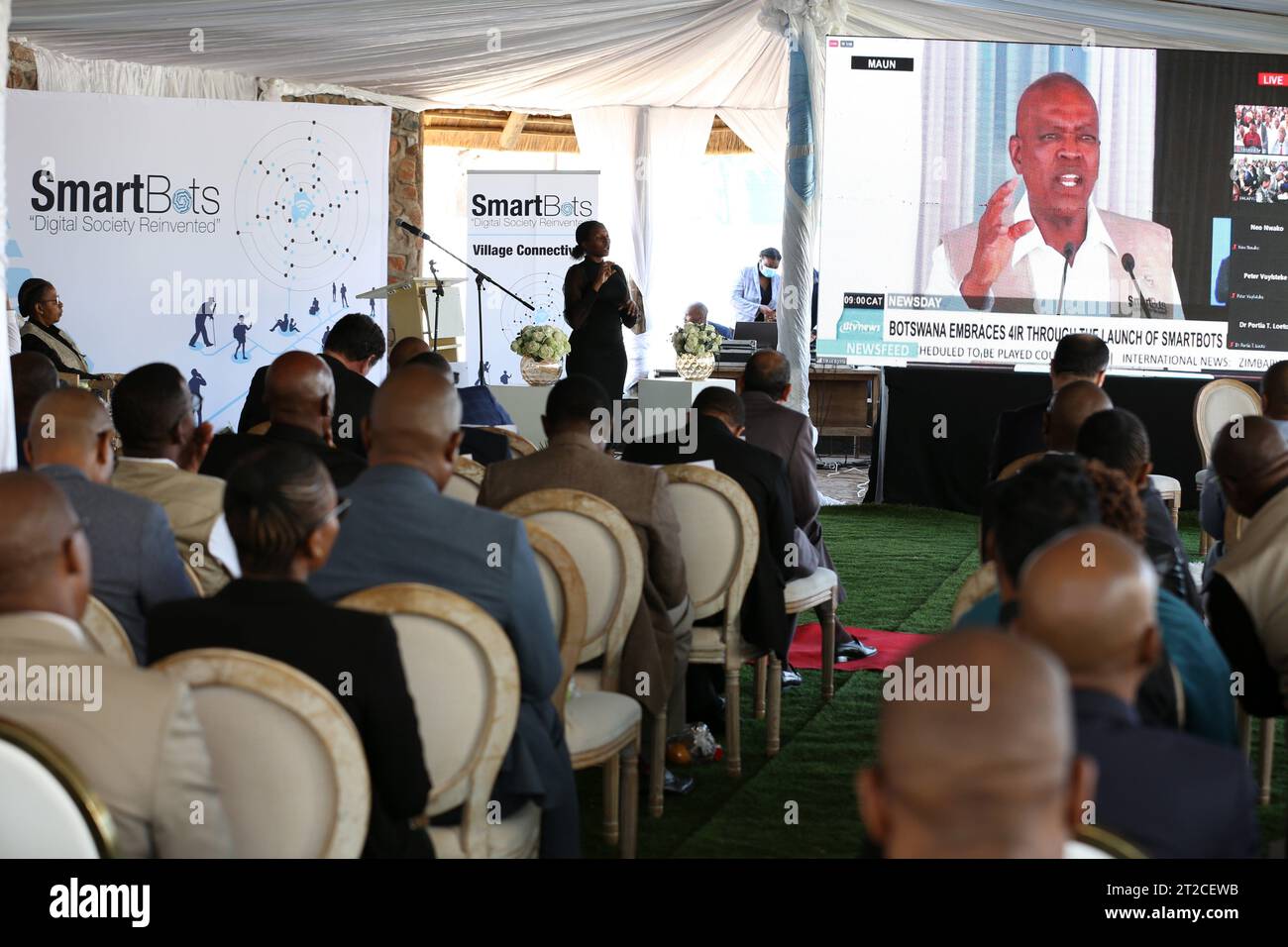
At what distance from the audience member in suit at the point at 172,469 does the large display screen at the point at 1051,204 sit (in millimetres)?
5669

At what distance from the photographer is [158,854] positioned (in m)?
1.76

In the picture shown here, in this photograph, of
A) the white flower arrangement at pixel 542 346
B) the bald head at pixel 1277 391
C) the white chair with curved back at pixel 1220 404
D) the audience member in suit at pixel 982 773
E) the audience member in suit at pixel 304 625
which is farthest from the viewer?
the white flower arrangement at pixel 542 346

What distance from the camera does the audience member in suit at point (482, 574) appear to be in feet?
8.58

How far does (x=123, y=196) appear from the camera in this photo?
9516 millimetres

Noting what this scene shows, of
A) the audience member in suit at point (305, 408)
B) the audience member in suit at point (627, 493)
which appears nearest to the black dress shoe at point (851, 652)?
the audience member in suit at point (627, 493)

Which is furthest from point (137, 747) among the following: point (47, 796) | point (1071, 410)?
point (1071, 410)

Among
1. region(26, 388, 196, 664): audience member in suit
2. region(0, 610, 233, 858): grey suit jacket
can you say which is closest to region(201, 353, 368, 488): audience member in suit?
region(26, 388, 196, 664): audience member in suit

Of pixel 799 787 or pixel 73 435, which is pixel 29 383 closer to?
pixel 73 435

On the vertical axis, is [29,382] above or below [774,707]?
above

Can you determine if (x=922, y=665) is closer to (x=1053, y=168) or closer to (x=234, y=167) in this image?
(x=1053, y=168)

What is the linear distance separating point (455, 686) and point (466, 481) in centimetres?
171

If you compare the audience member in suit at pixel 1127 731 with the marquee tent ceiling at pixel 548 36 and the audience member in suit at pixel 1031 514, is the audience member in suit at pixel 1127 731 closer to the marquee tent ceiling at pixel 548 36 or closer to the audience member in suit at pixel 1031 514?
the audience member in suit at pixel 1031 514

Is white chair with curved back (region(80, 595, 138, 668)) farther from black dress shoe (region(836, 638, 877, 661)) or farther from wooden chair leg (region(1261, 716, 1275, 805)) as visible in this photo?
black dress shoe (region(836, 638, 877, 661))
